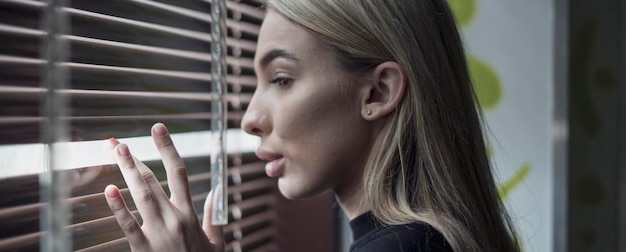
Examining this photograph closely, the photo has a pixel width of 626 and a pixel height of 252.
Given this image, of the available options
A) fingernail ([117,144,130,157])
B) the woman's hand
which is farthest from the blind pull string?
fingernail ([117,144,130,157])

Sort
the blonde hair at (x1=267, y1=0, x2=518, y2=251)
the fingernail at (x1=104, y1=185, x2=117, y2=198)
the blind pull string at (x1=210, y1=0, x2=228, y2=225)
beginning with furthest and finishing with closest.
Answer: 1. the blonde hair at (x1=267, y1=0, x2=518, y2=251)
2. the blind pull string at (x1=210, y1=0, x2=228, y2=225)
3. the fingernail at (x1=104, y1=185, x2=117, y2=198)

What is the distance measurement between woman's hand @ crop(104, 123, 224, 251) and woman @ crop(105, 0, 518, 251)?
125 millimetres

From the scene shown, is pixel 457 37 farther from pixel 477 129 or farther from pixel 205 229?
pixel 205 229

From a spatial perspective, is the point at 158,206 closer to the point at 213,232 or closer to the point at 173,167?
the point at 173,167

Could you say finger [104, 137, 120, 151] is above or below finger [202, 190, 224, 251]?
above

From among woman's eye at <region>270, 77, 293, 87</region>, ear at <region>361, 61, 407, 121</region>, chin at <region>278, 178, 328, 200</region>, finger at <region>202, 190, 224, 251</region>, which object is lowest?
finger at <region>202, 190, 224, 251</region>

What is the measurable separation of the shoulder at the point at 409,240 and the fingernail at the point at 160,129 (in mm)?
A: 323

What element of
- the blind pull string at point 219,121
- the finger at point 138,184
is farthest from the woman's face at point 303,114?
the finger at point 138,184

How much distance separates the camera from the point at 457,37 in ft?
4.39

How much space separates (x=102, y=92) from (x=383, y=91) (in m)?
0.43

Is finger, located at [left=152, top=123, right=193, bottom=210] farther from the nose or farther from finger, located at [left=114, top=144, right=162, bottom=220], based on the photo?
the nose

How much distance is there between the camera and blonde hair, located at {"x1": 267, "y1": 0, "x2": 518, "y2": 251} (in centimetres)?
123
